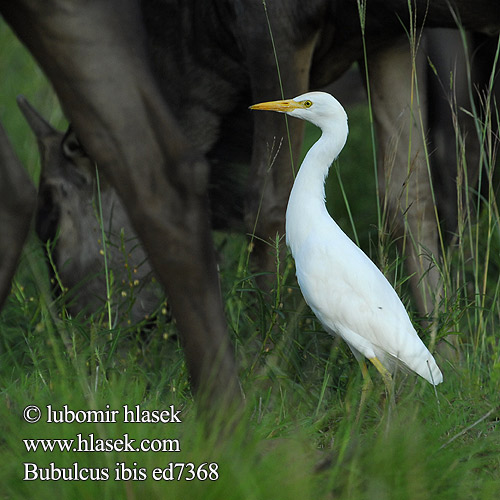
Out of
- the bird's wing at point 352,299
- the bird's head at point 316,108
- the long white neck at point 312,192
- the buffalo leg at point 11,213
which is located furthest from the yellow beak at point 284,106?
the buffalo leg at point 11,213

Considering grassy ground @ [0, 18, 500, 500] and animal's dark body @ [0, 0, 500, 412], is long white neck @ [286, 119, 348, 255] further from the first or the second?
animal's dark body @ [0, 0, 500, 412]

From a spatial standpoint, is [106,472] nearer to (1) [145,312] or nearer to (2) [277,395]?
(2) [277,395]

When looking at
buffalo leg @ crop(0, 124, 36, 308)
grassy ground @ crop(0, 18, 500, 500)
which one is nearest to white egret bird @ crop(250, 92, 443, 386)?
grassy ground @ crop(0, 18, 500, 500)

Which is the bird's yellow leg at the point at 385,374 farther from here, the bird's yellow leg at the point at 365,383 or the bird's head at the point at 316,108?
the bird's head at the point at 316,108

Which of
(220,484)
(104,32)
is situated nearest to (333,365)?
(220,484)

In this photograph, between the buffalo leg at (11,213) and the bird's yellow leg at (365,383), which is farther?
the bird's yellow leg at (365,383)

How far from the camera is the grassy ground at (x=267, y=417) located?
1.83 m

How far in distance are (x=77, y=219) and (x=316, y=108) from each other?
4.66 feet

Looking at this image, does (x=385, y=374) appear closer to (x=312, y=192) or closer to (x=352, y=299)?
(x=352, y=299)

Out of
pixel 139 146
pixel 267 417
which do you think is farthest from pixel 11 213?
pixel 267 417

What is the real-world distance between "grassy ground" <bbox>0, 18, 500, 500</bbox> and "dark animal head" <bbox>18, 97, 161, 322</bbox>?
284 mm

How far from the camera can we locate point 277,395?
267cm

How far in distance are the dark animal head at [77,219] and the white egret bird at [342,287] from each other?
116 centimetres

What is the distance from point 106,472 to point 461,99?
2778 millimetres
